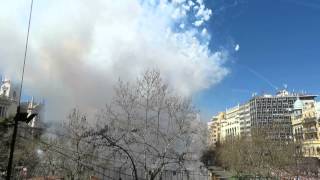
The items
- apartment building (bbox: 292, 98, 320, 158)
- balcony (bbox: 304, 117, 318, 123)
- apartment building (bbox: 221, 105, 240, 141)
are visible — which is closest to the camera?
apartment building (bbox: 292, 98, 320, 158)

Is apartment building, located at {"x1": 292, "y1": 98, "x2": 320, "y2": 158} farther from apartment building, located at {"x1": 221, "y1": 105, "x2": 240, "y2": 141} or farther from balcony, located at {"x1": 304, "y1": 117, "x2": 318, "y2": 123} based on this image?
apartment building, located at {"x1": 221, "y1": 105, "x2": 240, "y2": 141}

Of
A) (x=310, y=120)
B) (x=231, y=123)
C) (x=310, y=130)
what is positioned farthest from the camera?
(x=231, y=123)

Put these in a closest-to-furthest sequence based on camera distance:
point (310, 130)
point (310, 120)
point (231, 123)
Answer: point (310, 130), point (310, 120), point (231, 123)

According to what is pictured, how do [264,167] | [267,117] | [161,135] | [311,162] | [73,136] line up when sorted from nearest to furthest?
1. [161,135]
2. [73,136]
3. [264,167]
4. [311,162]
5. [267,117]

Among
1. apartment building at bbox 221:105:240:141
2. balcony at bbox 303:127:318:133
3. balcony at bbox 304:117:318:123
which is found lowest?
balcony at bbox 303:127:318:133

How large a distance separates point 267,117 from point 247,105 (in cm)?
1557

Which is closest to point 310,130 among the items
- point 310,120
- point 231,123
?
point 310,120

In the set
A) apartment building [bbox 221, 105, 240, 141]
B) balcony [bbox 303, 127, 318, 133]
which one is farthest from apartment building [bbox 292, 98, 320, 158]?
apartment building [bbox 221, 105, 240, 141]

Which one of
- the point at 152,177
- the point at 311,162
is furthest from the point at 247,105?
the point at 152,177

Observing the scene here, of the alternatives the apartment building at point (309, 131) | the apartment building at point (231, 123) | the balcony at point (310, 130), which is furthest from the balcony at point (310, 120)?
the apartment building at point (231, 123)

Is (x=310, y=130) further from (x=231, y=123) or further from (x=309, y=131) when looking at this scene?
(x=231, y=123)

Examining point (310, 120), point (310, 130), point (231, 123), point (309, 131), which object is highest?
point (231, 123)

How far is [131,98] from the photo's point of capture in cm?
2753

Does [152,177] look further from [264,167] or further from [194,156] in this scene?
[264,167]
